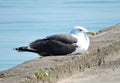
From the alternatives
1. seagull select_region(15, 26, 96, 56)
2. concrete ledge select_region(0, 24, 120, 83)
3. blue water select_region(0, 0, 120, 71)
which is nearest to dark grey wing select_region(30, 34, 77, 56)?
seagull select_region(15, 26, 96, 56)

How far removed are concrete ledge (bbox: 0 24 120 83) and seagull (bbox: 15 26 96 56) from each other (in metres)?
0.17

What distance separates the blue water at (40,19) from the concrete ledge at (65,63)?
2.97 m

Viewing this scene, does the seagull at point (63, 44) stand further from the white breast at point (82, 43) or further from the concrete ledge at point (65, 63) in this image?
the concrete ledge at point (65, 63)

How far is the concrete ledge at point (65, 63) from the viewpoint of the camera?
7.32 meters

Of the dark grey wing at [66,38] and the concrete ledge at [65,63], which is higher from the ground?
the dark grey wing at [66,38]

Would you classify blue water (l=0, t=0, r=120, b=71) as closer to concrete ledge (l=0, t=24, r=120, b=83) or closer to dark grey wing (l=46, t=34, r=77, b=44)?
dark grey wing (l=46, t=34, r=77, b=44)

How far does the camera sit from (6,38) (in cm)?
1570

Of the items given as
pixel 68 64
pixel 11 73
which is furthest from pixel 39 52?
pixel 11 73

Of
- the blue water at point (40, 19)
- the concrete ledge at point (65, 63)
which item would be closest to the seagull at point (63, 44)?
the concrete ledge at point (65, 63)

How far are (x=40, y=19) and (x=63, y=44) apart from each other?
1079 cm

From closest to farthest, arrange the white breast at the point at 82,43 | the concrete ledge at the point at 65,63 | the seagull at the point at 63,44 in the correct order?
the concrete ledge at the point at 65,63 → the white breast at the point at 82,43 → the seagull at the point at 63,44

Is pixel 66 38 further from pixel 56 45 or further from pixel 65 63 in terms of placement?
pixel 65 63

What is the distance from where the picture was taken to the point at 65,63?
8188 millimetres

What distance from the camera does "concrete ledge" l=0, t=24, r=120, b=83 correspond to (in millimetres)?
7317
